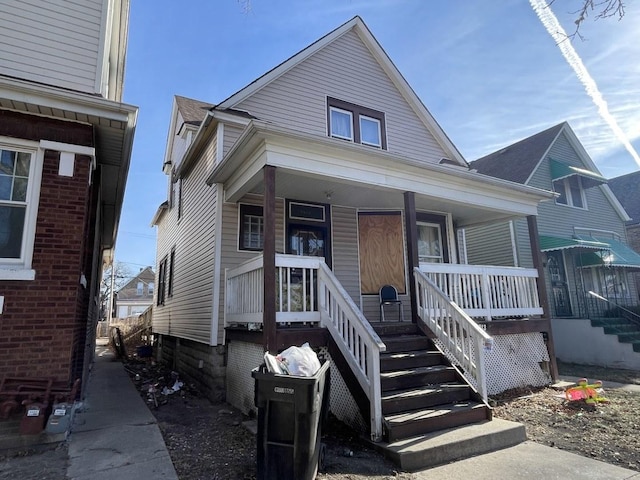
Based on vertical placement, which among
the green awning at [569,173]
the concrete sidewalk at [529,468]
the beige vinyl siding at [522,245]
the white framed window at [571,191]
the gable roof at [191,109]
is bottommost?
the concrete sidewalk at [529,468]

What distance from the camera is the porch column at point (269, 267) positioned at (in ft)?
17.3

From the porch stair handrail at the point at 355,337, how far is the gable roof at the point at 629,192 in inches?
837

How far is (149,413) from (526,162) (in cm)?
1492

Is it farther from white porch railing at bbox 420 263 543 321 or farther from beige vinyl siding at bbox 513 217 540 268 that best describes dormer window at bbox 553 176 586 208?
white porch railing at bbox 420 263 543 321

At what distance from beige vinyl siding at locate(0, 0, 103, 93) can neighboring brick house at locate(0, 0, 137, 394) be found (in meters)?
0.01

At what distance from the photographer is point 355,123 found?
9.92 metres

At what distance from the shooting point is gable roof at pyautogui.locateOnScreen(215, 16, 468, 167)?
30.3 feet

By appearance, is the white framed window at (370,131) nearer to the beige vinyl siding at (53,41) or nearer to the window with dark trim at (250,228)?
the window with dark trim at (250,228)

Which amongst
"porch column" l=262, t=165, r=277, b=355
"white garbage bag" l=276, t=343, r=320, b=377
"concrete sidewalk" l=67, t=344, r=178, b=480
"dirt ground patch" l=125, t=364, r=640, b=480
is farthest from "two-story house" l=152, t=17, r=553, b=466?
"concrete sidewalk" l=67, t=344, r=178, b=480

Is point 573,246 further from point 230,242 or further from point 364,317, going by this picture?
point 230,242

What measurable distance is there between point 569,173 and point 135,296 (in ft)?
168

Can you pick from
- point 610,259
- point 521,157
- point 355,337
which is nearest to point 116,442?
point 355,337

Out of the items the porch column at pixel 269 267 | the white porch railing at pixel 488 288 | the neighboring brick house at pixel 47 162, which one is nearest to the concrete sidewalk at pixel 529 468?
the porch column at pixel 269 267

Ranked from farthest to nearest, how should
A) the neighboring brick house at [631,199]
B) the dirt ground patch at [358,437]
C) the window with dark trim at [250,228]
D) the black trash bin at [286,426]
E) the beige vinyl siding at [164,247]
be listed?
the neighboring brick house at [631,199] < the beige vinyl siding at [164,247] < the window with dark trim at [250,228] < the dirt ground patch at [358,437] < the black trash bin at [286,426]
